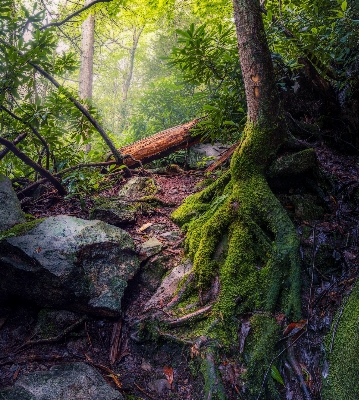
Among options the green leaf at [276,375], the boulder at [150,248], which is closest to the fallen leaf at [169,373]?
the green leaf at [276,375]

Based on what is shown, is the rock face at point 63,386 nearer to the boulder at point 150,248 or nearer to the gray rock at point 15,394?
the gray rock at point 15,394

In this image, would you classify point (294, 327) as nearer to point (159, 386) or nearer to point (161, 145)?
point (159, 386)

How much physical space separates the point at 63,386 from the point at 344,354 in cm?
251

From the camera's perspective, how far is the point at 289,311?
3.02 m

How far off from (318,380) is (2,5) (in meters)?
5.20

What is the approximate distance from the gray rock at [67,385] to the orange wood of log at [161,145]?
5226mm

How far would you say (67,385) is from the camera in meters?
2.69

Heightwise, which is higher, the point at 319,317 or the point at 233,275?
the point at 233,275

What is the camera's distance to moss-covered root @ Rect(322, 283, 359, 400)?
2.28 metres

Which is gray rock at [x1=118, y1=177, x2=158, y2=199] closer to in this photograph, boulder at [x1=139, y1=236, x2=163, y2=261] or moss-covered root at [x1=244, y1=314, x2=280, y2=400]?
boulder at [x1=139, y1=236, x2=163, y2=261]

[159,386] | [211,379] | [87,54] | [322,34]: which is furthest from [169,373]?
[87,54]

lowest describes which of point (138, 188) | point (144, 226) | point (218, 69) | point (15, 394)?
point (15, 394)

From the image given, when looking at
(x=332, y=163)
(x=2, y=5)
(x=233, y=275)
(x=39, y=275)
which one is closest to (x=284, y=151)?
(x=332, y=163)

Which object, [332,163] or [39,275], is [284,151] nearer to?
[332,163]
